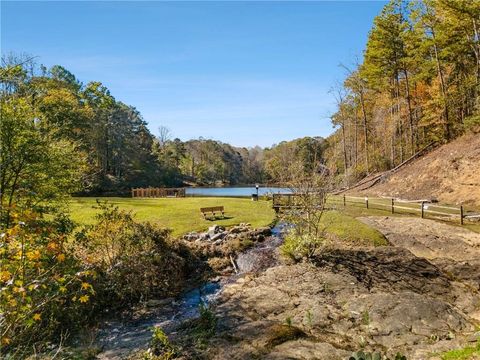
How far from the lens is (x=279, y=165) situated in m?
16.5

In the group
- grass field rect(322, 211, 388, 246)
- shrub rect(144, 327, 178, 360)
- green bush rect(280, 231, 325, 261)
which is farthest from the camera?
grass field rect(322, 211, 388, 246)

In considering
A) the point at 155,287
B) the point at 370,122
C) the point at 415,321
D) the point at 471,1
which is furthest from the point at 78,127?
the point at 415,321

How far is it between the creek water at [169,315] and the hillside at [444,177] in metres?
18.1

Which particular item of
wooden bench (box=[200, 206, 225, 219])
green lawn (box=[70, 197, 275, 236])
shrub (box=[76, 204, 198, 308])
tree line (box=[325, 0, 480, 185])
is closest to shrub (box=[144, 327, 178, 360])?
shrub (box=[76, 204, 198, 308])

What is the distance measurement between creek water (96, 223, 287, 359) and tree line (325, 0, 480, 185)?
1568 cm

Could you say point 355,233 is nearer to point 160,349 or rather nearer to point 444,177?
point 160,349

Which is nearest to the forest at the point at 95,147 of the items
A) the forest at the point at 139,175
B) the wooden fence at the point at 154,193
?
the forest at the point at 139,175

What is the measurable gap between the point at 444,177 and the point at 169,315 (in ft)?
88.8

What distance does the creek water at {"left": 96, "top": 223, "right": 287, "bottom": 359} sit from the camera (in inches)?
337

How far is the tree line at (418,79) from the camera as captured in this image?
111ft

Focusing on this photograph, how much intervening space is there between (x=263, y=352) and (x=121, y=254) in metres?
7.21

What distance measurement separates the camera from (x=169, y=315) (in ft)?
35.4

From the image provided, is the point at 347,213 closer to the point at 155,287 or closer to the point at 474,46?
the point at 155,287

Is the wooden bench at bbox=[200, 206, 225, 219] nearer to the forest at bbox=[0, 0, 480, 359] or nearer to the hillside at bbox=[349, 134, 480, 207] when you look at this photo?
the forest at bbox=[0, 0, 480, 359]
